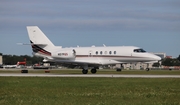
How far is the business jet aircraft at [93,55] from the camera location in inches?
2219

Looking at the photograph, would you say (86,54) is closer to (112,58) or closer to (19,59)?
(112,58)

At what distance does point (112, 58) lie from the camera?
2238 inches

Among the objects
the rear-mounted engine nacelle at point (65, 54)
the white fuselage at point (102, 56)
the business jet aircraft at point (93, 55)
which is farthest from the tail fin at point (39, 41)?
the rear-mounted engine nacelle at point (65, 54)

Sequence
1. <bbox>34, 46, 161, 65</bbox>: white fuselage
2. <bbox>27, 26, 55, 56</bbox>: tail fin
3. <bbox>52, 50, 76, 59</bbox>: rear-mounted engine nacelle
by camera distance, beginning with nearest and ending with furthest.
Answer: <bbox>34, 46, 161, 65</bbox>: white fuselage → <bbox>52, 50, 76, 59</bbox>: rear-mounted engine nacelle → <bbox>27, 26, 55, 56</bbox>: tail fin

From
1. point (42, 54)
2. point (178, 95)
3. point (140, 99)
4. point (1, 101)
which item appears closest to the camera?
point (1, 101)

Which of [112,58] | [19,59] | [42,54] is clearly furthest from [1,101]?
[19,59]

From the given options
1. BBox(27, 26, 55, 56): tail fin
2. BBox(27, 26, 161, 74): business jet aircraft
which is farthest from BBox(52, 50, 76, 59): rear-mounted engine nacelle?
BBox(27, 26, 55, 56): tail fin

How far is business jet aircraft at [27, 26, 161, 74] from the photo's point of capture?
5638 cm

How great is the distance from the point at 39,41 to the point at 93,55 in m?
8.83

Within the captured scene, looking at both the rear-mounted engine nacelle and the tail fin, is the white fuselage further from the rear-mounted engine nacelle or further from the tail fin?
the tail fin

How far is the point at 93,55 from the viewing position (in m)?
58.3

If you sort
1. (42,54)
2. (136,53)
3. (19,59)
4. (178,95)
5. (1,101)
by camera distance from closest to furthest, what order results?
1. (1,101)
2. (178,95)
3. (136,53)
4. (42,54)
5. (19,59)

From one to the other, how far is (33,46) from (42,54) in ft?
5.88

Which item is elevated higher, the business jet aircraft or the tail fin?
the tail fin
